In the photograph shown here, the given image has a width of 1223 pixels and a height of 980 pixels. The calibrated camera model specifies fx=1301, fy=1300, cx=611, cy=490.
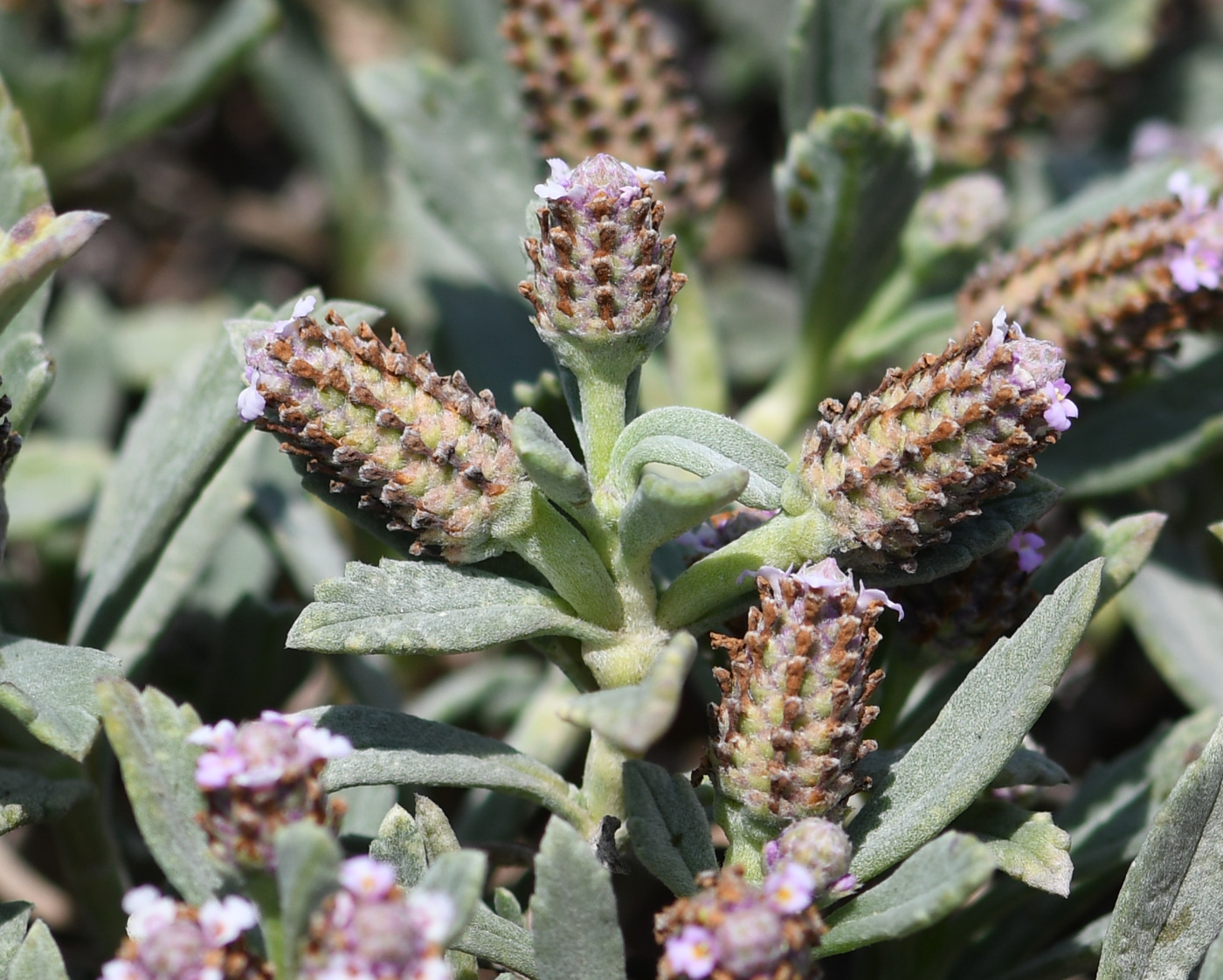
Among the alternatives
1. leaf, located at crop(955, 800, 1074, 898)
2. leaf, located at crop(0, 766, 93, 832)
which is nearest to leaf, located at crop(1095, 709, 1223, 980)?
leaf, located at crop(955, 800, 1074, 898)

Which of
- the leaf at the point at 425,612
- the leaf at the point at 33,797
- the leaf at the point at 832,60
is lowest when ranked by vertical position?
the leaf at the point at 33,797

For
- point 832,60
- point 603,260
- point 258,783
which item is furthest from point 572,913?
point 832,60

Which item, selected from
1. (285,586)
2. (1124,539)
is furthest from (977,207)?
(285,586)

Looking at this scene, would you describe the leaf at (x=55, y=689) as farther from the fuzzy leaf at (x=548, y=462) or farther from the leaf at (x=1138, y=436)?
the leaf at (x=1138, y=436)

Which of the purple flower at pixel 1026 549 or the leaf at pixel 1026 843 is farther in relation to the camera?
the purple flower at pixel 1026 549

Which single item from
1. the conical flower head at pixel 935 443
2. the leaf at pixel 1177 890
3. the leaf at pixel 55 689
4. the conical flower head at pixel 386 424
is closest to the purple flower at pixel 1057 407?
the conical flower head at pixel 935 443

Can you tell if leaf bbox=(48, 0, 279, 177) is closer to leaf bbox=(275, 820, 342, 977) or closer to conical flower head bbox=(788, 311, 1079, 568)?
conical flower head bbox=(788, 311, 1079, 568)

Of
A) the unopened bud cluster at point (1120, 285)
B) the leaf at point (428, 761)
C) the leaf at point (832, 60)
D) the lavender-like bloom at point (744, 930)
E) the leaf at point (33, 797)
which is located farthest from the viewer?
the leaf at point (832, 60)
